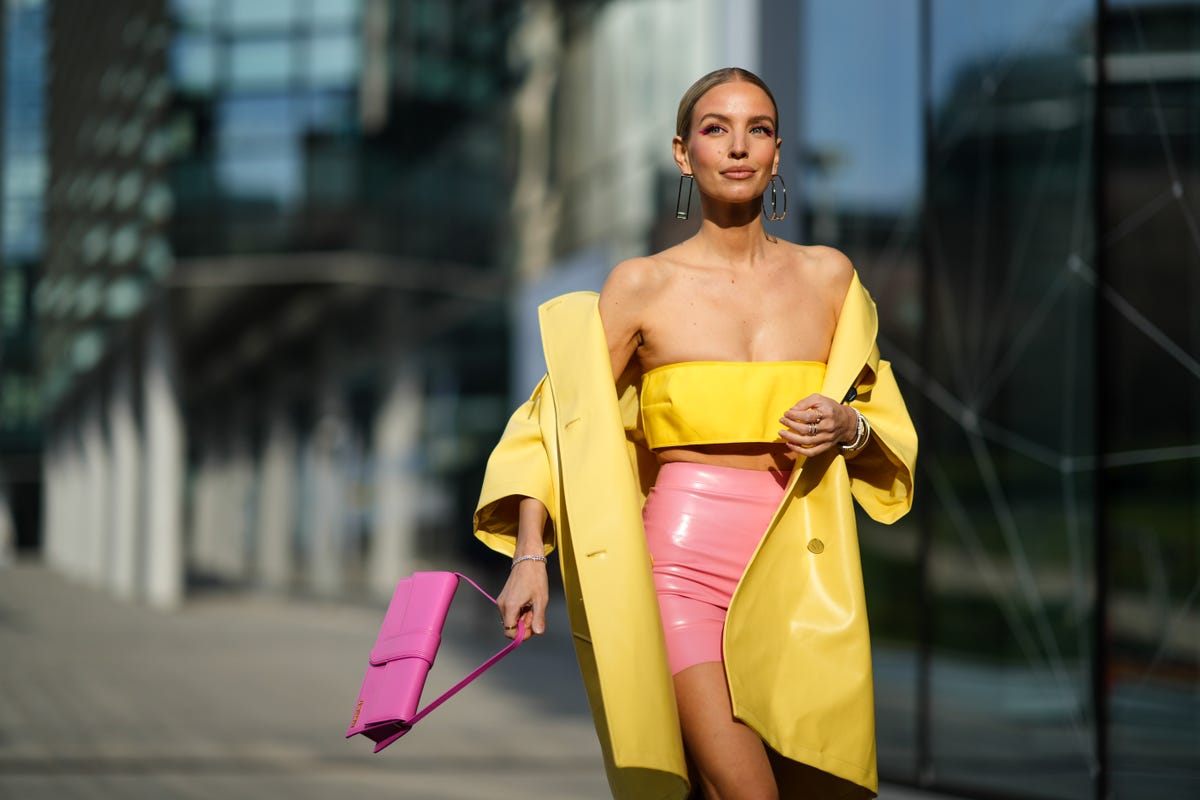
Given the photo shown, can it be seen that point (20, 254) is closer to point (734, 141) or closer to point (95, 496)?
point (95, 496)

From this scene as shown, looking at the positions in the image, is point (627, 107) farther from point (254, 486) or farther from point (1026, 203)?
point (254, 486)

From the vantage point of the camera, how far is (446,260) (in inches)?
1029

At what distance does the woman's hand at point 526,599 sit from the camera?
123 inches

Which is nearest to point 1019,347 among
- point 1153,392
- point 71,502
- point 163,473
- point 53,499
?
point 1153,392

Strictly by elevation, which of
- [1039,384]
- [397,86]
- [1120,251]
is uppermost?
[397,86]

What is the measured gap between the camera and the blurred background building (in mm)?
8664

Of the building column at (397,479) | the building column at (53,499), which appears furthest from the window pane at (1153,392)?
the building column at (53,499)

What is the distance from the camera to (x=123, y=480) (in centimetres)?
3575

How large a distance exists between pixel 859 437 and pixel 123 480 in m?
34.2

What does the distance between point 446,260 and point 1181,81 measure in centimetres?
1824

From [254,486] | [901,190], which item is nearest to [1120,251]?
[901,190]

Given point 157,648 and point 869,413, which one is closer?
point 869,413

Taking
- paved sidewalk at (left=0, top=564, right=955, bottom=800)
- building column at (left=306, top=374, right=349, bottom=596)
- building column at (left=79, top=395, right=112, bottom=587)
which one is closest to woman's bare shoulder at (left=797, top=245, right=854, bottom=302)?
paved sidewalk at (left=0, top=564, right=955, bottom=800)

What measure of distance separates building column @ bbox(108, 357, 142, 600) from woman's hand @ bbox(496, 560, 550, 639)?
30.3 metres
